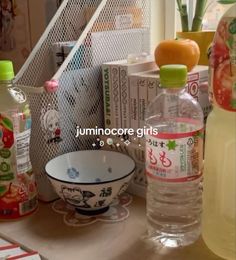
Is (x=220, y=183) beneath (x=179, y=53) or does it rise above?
beneath

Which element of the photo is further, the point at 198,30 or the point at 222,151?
the point at 198,30

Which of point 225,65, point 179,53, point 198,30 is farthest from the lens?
point 198,30

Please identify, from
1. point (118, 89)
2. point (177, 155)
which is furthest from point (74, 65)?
point (177, 155)

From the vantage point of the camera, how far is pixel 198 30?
1.02m

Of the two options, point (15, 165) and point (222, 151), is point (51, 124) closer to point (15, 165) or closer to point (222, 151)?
point (15, 165)

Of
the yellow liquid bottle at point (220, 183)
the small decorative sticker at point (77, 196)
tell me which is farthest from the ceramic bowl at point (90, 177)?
the yellow liquid bottle at point (220, 183)

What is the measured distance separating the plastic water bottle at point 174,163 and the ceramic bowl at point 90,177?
73mm

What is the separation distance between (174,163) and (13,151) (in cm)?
31

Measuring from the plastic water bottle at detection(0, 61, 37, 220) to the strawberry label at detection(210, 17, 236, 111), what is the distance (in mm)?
367

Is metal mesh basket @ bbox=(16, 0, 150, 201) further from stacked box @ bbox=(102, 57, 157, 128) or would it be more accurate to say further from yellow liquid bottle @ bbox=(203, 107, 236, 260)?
yellow liquid bottle @ bbox=(203, 107, 236, 260)

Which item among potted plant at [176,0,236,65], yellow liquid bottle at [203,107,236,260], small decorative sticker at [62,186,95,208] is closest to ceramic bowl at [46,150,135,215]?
small decorative sticker at [62,186,95,208]

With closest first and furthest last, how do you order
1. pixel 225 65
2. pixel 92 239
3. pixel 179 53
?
pixel 225 65
pixel 92 239
pixel 179 53

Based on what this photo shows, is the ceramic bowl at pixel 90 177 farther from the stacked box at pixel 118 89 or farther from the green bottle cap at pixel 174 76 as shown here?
the green bottle cap at pixel 174 76

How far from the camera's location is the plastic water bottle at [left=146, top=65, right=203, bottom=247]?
0.66m
